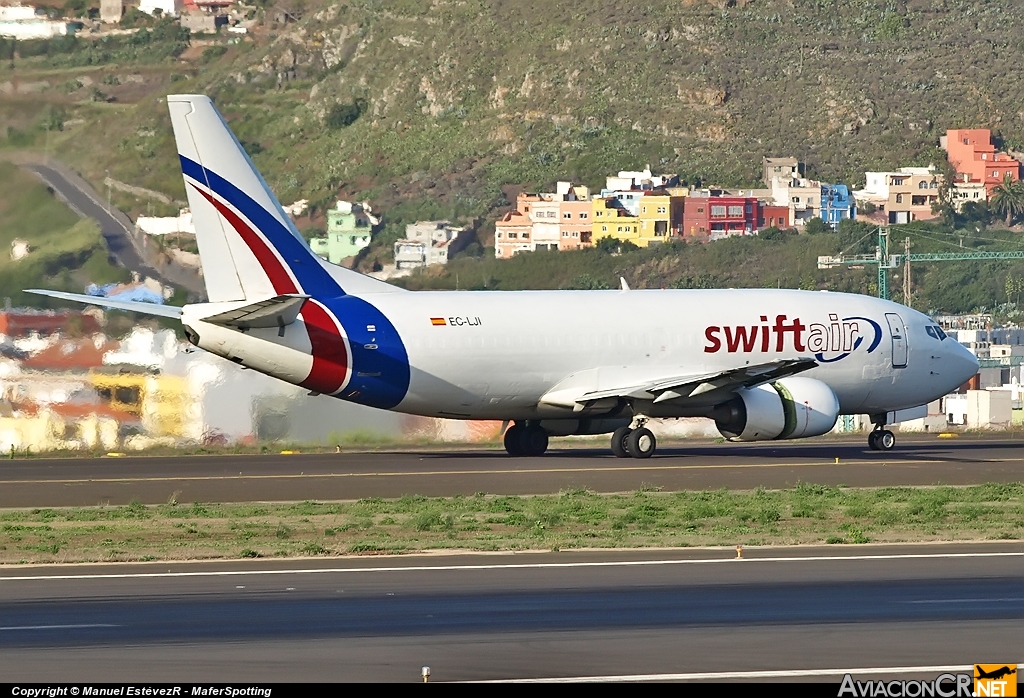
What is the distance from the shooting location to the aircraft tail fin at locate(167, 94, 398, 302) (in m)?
41.4

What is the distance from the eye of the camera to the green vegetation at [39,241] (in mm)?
60625

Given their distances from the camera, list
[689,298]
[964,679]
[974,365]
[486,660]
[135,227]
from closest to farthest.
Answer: [964,679], [486,660], [689,298], [974,365], [135,227]

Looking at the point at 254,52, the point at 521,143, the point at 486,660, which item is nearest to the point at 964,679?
the point at 486,660

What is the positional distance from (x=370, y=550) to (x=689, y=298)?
2305 centimetres

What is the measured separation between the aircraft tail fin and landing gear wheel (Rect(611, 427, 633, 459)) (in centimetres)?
909

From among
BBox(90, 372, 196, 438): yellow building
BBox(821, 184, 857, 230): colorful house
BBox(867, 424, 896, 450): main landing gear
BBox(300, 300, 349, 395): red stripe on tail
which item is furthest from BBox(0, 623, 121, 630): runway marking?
BBox(821, 184, 857, 230): colorful house

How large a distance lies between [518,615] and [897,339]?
31919 millimetres

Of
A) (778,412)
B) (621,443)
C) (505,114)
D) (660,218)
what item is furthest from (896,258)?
(621,443)

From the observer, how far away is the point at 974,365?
169 ft

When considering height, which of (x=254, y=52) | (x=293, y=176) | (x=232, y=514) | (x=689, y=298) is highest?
(x=254, y=52)

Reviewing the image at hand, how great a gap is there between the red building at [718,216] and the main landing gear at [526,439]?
11744 centimetres

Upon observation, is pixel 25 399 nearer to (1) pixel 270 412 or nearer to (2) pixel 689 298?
(1) pixel 270 412

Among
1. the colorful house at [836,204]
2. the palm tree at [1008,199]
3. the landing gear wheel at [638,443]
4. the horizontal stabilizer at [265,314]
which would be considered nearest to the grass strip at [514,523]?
the horizontal stabilizer at [265,314]

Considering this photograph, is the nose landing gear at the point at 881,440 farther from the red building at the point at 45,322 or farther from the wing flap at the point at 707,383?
the red building at the point at 45,322
